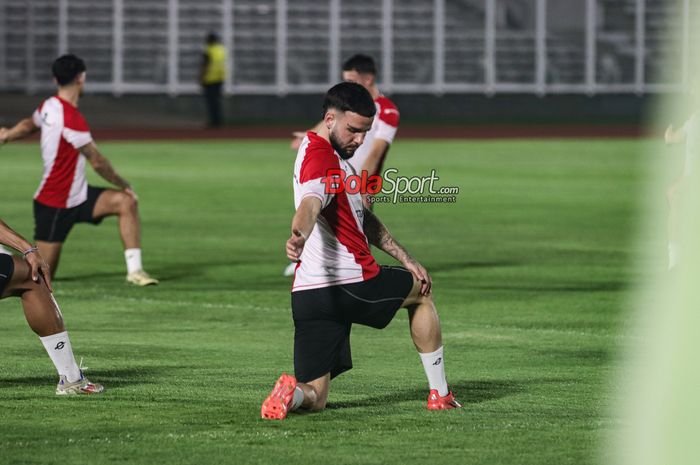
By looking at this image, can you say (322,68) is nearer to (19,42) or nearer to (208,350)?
(19,42)

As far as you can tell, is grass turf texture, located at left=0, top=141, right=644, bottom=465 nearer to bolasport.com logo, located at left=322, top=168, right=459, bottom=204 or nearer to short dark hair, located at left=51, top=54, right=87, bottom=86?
bolasport.com logo, located at left=322, top=168, right=459, bottom=204

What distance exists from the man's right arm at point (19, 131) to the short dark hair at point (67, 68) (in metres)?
0.53

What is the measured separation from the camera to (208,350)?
8.09 m

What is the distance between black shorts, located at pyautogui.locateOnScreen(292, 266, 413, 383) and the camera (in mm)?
5520

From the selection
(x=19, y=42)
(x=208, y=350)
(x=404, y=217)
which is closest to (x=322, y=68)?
(x=19, y=42)

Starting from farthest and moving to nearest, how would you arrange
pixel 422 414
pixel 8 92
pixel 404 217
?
pixel 8 92
pixel 404 217
pixel 422 414

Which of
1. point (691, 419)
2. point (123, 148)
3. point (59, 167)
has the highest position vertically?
point (691, 419)

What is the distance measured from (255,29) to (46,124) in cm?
3277

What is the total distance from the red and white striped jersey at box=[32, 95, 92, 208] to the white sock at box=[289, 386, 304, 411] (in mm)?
6438

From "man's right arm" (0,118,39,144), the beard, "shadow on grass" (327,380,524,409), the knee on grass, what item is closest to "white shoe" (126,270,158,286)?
the knee on grass

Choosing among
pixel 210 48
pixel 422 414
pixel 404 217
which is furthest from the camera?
pixel 210 48

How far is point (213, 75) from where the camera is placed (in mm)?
37688

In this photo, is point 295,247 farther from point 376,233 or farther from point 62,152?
point 62,152

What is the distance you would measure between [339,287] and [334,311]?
0.34 feet
